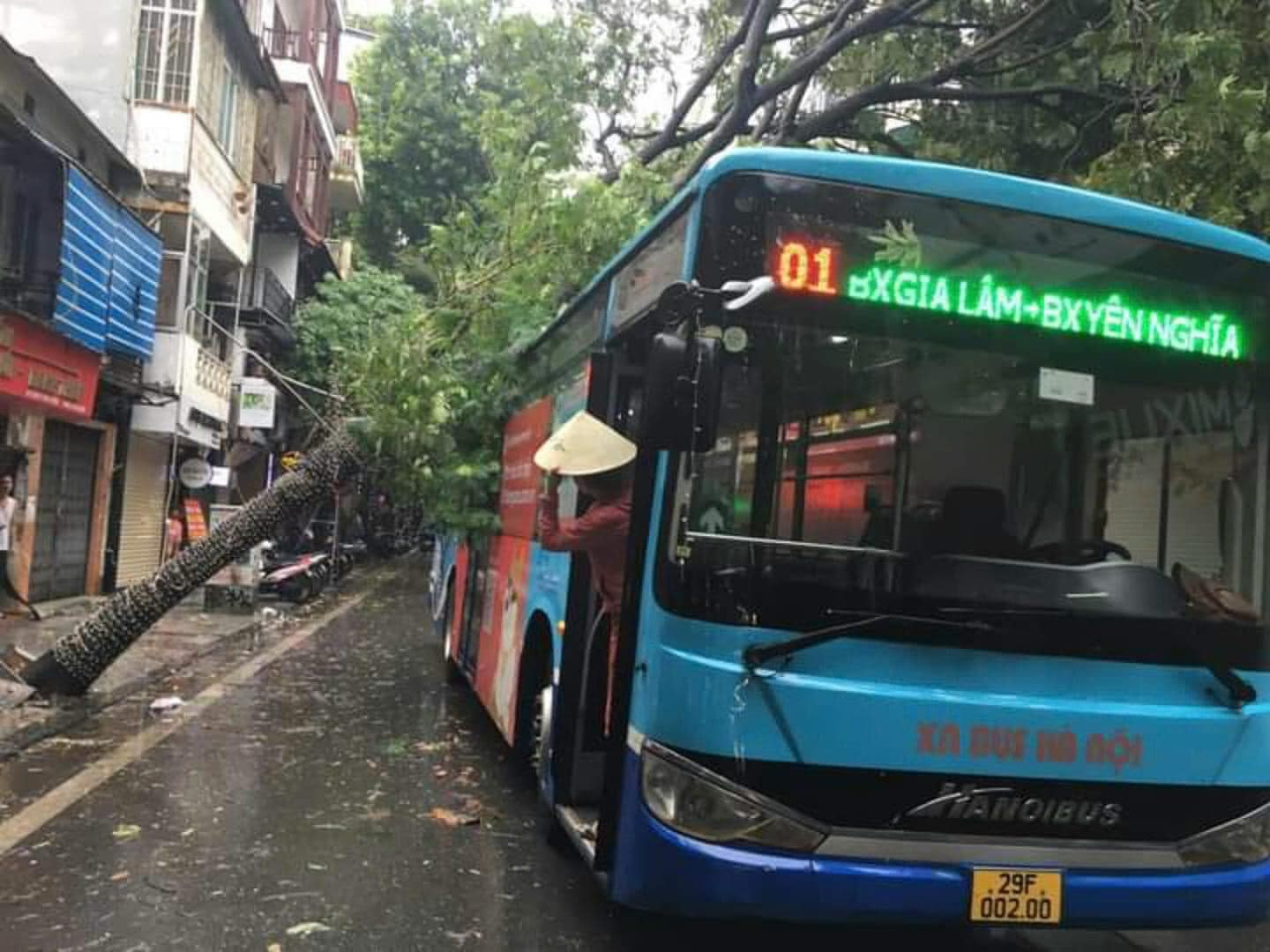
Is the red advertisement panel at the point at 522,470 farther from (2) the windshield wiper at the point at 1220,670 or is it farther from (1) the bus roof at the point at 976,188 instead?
(2) the windshield wiper at the point at 1220,670

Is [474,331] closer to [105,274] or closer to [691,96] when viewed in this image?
[691,96]

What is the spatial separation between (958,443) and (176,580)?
7.70 metres

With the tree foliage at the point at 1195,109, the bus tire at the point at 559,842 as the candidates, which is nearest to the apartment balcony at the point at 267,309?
the tree foliage at the point at 1195,109

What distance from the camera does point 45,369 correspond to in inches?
486

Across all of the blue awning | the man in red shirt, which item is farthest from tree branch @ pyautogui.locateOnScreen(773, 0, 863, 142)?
the blue awning

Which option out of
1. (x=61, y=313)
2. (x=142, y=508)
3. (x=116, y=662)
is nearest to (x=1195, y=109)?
(x=116, y=662)

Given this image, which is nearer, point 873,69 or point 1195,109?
point 1195,109

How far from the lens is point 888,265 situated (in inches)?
141

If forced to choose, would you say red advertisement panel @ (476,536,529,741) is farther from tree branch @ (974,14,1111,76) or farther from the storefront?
the storefront

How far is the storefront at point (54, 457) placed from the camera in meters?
11.9

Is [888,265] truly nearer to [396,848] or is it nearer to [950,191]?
[950,191]

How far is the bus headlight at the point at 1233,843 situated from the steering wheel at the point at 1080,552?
3.08 ft

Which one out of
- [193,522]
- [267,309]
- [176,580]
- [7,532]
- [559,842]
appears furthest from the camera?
[267,309]

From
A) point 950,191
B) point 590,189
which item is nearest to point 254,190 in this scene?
point 590,189
